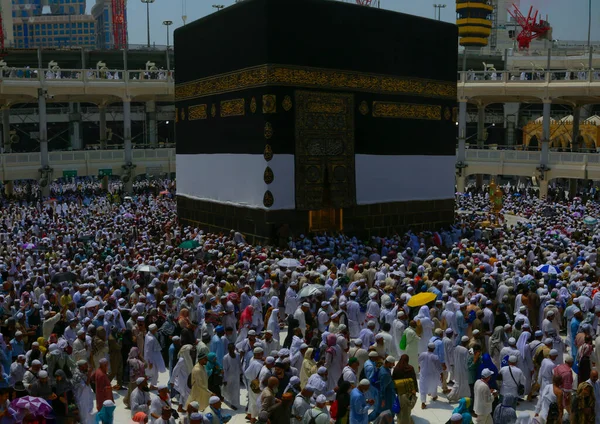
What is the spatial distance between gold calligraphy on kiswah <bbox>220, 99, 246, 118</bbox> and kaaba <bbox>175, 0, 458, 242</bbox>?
0.19ft

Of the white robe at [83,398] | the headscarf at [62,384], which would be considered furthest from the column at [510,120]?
the headscarf at [62,384]

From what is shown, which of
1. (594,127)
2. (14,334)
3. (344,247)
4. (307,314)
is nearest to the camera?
(14,334)

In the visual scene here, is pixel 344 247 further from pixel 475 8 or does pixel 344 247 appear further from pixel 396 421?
pixel 475 8

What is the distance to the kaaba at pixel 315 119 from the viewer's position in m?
17.9

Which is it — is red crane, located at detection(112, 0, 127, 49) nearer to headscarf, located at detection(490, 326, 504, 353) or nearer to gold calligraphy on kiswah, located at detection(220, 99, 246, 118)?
gold calligraphy on kiswah, located at detection(220, 99, 246, 118)

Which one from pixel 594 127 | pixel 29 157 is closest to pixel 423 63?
pixel 29 157

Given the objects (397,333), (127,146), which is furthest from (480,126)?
(397,333)

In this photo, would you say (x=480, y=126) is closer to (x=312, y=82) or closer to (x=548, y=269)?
(x=312, y=82)

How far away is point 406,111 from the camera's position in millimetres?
20547

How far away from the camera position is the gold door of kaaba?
18172mm

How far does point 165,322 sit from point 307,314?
2.07 m

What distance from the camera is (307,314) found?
977 cm

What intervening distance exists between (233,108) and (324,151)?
3009 millimetres

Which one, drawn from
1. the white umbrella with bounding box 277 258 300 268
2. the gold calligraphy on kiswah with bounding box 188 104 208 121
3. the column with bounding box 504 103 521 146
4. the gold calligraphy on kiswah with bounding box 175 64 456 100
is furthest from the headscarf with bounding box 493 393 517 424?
the column with bounding box 504 103 521 146
